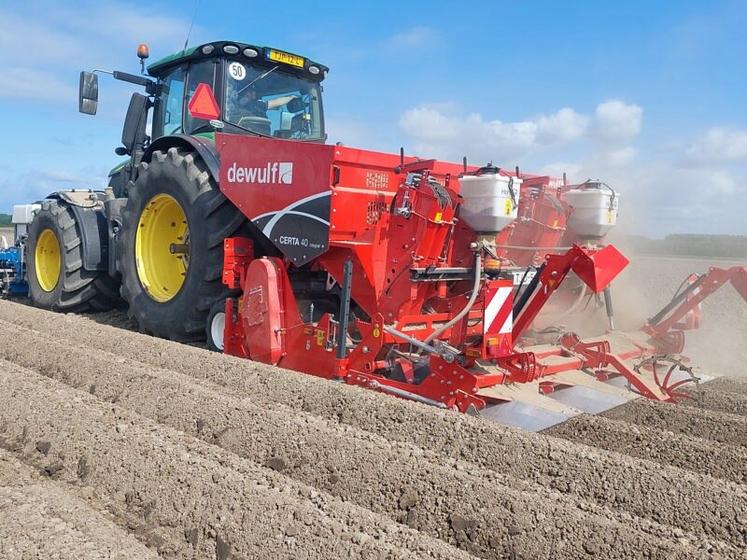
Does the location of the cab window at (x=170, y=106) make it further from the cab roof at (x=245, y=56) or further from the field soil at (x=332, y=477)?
the field soil at (x=332, y=477)

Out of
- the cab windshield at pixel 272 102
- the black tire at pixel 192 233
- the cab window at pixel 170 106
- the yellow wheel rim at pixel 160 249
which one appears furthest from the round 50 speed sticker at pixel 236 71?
the yellow wheel rim at pixel 160 249

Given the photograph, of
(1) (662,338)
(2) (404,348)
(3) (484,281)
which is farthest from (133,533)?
(1) (662,338)

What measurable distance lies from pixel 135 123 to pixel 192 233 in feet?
7.52

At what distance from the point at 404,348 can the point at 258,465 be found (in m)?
1.46

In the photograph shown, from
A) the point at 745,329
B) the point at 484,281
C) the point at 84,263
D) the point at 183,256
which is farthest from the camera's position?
the point at 84,263

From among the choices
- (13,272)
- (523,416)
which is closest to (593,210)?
(523,416)

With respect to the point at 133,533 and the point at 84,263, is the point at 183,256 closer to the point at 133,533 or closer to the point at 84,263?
the point at 84,263

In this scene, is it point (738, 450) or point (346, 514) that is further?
point (738, 450)

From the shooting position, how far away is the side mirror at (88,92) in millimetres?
6059

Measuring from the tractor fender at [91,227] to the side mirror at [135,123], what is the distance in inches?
29.7

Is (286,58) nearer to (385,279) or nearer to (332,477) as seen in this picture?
(385,279)

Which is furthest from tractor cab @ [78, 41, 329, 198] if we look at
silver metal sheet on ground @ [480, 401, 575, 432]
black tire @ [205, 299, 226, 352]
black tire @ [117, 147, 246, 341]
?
silver metal sheet on ground @ [480, 401, 575, 432]

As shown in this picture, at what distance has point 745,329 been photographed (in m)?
6.15

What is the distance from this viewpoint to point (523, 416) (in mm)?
3436
